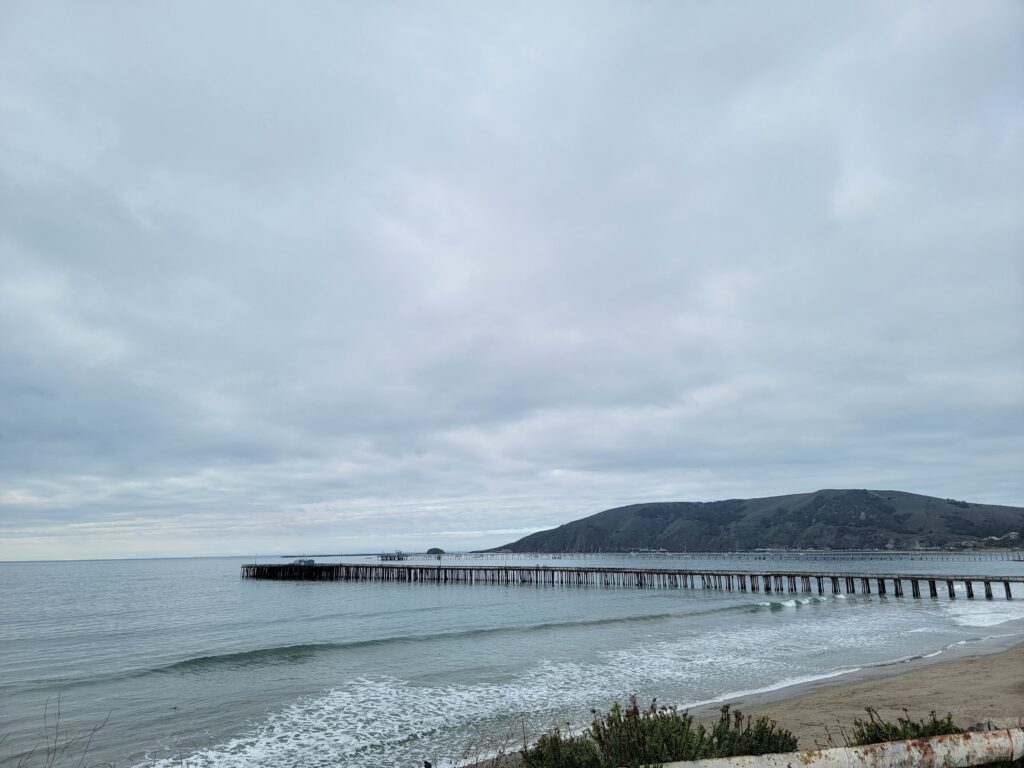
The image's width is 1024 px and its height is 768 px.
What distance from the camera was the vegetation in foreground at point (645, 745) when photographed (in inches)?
242

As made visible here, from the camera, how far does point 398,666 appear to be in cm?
2325

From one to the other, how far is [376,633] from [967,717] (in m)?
27.8

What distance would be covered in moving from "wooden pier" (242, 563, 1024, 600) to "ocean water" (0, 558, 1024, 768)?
6.67 metres

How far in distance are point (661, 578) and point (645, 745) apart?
69738 millimetres

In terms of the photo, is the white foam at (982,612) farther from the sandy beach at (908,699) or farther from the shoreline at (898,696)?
the sandy beach at (908,699)

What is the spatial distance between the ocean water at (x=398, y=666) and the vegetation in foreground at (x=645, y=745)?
6579 mm

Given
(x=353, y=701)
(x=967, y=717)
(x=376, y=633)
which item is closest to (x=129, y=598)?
(x=376, y=633)

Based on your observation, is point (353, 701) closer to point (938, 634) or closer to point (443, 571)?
point (938, 634)

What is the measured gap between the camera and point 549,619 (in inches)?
1531

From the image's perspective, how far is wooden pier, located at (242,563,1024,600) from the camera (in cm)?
5422

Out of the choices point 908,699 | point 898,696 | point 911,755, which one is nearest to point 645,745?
point 911,755

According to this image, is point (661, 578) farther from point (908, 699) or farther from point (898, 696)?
point (908, 699)

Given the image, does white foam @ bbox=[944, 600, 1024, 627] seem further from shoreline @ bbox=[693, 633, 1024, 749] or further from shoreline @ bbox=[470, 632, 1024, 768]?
shoreline @ bbox=[693, 633, 1024, 749]

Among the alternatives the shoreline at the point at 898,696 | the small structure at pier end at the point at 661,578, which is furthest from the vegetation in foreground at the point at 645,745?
the small structure at pier end at the point at 661,578
